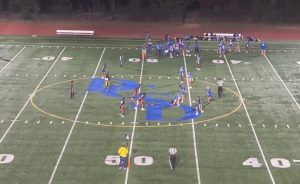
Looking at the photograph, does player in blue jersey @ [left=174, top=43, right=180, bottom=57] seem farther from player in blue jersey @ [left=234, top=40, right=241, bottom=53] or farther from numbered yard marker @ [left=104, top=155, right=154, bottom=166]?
numbered yard marker @ [left=104, top=155, right=154, bottom=166]

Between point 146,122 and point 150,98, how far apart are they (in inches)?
155

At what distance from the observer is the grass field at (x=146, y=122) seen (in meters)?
25.9

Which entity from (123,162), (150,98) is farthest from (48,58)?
(123,162)

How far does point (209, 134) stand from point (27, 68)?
16.1 m

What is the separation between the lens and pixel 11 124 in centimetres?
3102

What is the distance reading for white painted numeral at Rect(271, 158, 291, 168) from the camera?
26.5 metres

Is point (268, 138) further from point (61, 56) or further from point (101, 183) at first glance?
point (61, 56)

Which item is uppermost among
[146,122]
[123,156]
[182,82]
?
[123,156]

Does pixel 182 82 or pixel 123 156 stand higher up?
pixel 123 156

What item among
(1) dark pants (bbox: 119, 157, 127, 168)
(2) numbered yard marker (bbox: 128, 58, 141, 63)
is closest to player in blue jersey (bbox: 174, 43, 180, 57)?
(2) numbered yard marker (bbox: 128, 58, 141, 63)

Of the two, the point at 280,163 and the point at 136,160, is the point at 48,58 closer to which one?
the point at 136,160

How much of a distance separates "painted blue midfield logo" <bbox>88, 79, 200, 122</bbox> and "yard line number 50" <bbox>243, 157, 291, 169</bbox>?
570 cm

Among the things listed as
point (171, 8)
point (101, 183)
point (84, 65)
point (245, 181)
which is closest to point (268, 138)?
point (245, 181)

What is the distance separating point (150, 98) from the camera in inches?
1385
